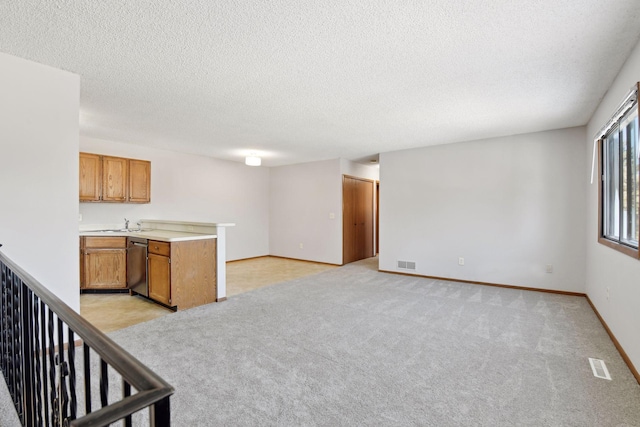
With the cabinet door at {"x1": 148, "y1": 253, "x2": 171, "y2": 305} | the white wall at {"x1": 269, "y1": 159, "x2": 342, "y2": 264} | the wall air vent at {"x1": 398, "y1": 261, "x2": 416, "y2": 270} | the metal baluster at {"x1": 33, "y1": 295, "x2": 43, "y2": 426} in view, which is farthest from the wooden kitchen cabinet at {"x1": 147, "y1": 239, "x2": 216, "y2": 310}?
the wall air vent at {"x1": 398, "y1": 261, "x2": 416, "y2": 270}

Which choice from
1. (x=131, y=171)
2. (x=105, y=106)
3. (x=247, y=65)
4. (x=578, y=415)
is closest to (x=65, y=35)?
(x=247, y=65)

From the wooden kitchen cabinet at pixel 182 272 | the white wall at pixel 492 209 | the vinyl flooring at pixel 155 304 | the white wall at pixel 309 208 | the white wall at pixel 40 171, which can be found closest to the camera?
the white wall at pixel 40 171

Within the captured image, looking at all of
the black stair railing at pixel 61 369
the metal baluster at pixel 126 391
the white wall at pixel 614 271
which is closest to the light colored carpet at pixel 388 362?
the white wall at pixel 614 271

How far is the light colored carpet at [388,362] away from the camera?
1743 millimetres

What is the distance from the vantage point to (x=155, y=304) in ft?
12.4

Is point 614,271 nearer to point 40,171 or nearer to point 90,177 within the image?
point 40,171

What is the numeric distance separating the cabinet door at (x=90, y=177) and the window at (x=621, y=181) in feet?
19.8

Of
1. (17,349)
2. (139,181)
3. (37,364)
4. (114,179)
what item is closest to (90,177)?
(114,179)

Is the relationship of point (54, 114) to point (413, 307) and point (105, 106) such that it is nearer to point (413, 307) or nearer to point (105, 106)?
point (105, 106)

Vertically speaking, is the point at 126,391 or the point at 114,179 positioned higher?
the point at 114,179

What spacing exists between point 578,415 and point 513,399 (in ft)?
1.04

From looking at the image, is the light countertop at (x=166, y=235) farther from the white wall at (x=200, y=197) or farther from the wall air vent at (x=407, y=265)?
the wall air vent at (x=407, y=265)

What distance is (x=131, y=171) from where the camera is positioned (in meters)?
4.95

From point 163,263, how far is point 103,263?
137 cm
